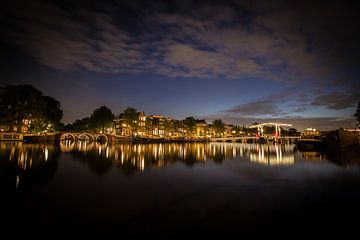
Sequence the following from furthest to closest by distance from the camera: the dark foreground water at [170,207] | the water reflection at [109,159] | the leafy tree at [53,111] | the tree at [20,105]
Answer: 1. the leafy tree at [53,111]
2. the tree at [20,105]
3. the water reflection at [109,159]
4. the dark foreground water at [170,207]

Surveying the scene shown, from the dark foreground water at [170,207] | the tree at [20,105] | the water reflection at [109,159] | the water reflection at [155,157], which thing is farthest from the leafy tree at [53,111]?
the dark foreground water at [170,207]

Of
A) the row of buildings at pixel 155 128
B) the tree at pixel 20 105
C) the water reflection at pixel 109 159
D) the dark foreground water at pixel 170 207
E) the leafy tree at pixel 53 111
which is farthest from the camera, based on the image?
the row of buildings at pixel 155 128

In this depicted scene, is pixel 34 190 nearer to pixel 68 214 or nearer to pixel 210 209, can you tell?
pixel 68 214

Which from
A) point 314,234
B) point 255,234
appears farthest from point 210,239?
point 314,234

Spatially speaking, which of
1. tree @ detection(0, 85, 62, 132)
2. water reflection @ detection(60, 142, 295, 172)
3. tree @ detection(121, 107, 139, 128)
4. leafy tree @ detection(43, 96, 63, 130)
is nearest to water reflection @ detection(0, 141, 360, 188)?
water reflection @ detection(60, 142, 295, 172)

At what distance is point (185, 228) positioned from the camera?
6.10 metres

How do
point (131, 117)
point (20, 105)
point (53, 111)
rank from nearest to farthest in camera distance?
point (20, 105), point (53, 111), point (131, 117)

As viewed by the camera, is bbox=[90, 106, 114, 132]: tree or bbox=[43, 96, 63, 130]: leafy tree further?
bbox=[90, 106, 114, 132]: tree

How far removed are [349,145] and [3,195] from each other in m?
63.9

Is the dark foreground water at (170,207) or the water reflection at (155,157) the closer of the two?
the dark foreground water at (170,207)

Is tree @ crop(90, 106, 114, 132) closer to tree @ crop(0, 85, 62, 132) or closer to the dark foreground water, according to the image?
tree @ crop(0, 85, 62, 132)

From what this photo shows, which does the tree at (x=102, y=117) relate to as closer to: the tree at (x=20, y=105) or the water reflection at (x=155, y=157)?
the tree at (x=20, y=105)

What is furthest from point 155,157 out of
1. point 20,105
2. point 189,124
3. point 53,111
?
point 189,124

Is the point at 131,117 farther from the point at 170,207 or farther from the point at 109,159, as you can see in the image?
the point at 170,207
